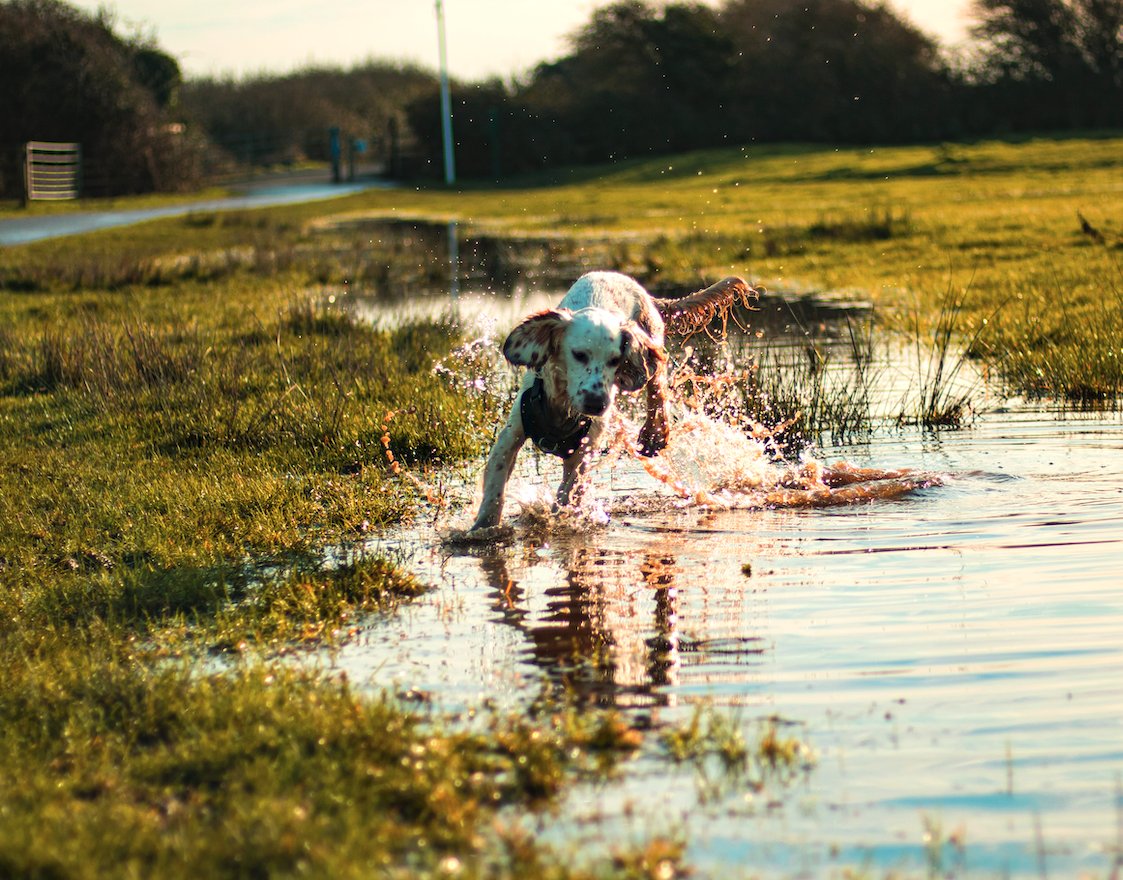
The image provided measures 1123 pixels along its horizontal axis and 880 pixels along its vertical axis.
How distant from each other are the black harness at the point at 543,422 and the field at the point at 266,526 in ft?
2.70

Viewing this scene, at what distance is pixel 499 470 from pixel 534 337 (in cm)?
70

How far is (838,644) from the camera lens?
5.04m

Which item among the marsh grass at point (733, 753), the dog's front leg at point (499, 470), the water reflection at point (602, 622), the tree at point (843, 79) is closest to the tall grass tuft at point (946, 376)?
the dog's front leg at point (499, 470)

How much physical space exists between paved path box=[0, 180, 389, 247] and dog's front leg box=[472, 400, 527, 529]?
61.9 ft

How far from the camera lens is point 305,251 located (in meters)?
23.1

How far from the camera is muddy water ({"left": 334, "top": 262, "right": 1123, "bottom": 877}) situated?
11.9 feet

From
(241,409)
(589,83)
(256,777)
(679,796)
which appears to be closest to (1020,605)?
(679,796)

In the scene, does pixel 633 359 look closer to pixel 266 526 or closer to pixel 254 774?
pixel 266 526

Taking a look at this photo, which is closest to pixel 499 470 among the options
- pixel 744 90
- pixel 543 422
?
pixel 543 422

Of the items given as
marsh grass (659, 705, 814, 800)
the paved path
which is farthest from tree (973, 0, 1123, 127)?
marsh grass (659, 705, 814, 800)

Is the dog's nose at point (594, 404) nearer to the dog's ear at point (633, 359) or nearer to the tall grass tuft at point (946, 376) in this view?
the dog's ear at point (633, 359)

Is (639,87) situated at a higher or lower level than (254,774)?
higher

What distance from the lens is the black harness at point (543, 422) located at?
7109mm

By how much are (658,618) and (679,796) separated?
171 centimetres
